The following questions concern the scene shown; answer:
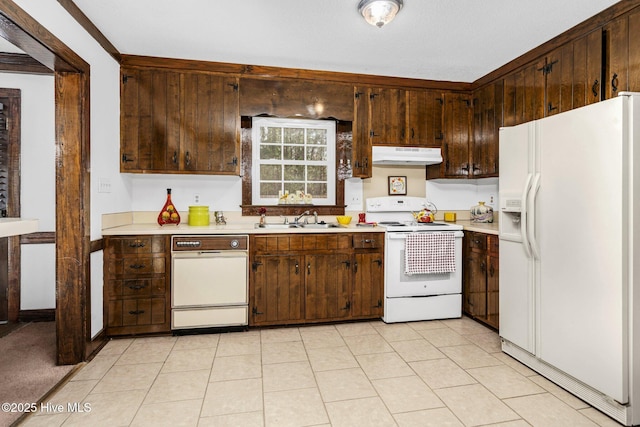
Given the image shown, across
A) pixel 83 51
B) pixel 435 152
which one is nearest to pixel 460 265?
pixel 435 152

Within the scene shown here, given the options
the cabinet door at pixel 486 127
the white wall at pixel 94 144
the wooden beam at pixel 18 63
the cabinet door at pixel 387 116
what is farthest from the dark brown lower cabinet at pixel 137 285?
the cabinet door at pixel 486 127

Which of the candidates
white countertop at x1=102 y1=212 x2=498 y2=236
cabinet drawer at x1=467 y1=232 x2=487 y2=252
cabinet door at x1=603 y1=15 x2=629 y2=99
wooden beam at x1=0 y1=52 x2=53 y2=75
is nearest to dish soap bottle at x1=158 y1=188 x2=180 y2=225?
white countertop at x1=102 y1=212 x2=498 y2=236

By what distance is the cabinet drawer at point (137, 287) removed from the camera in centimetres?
297

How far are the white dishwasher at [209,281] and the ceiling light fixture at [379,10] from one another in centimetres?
203

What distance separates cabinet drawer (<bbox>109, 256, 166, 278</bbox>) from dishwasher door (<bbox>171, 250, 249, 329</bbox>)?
12 centimetres

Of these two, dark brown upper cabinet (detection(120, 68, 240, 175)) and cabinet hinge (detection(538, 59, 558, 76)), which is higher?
cabinet hinge (detection(538, 59, 558, 76))

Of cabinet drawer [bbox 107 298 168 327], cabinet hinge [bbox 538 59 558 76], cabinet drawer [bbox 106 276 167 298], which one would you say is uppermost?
cabinet hinge [bbox 538 59 558 76]

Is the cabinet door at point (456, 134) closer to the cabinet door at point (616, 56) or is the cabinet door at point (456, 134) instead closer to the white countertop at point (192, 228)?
the white countertop at point (192, 228)

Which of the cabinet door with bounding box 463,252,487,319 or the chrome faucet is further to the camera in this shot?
the chrome faucet

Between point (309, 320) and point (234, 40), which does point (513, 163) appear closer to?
point (309, 320)

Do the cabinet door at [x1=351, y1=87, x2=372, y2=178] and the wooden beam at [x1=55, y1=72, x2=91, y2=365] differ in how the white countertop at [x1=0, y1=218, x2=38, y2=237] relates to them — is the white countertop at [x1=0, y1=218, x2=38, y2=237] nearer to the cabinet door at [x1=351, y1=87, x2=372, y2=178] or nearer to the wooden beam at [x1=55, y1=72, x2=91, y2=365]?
the wooden beam at [x1=55, y1=72, x2=91, y2=365]

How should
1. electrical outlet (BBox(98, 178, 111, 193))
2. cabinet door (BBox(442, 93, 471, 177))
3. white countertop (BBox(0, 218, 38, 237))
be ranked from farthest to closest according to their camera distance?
1. cabinet door (BBox(442, 93, 471, 177))
2. electrical outlet (BBox(98, 178, 111, 193))
3. white countertop (BBox(0, 218, 38, 237))

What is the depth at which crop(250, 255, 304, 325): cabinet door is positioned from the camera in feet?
10.5

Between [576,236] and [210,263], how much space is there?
2741 mm
